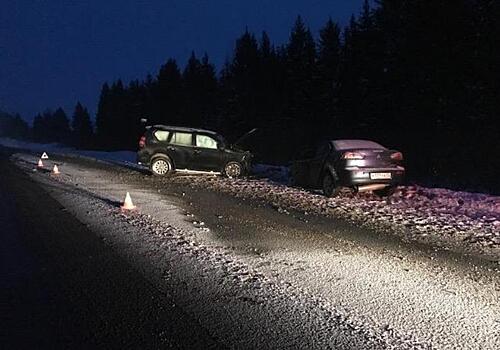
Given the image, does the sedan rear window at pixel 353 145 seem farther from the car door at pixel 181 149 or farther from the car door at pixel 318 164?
the car door at pixel 181 149

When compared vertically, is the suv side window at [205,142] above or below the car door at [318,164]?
above

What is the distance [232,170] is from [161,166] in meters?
2.83

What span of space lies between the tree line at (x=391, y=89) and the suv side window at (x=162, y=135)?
5440mm

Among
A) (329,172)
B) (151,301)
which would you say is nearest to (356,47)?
(329,172)

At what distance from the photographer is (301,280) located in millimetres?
6039

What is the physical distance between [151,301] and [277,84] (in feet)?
148

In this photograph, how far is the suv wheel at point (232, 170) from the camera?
2012 cm

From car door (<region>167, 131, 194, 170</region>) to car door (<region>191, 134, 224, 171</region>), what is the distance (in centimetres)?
20

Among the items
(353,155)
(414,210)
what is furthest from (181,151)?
(414,210)

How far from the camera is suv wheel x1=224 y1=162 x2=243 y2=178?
66.0ft

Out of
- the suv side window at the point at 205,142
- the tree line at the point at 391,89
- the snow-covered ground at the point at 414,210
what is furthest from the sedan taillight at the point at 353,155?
the suv side window at the point at 205,142

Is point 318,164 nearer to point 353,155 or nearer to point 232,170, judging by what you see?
point 353,155

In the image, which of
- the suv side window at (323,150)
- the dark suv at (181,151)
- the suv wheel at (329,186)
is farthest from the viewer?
the dark suv at (181,151)

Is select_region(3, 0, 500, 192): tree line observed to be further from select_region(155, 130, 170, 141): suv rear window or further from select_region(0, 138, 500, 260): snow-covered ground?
select_region(155, 130, 170, 141): suv rear window
